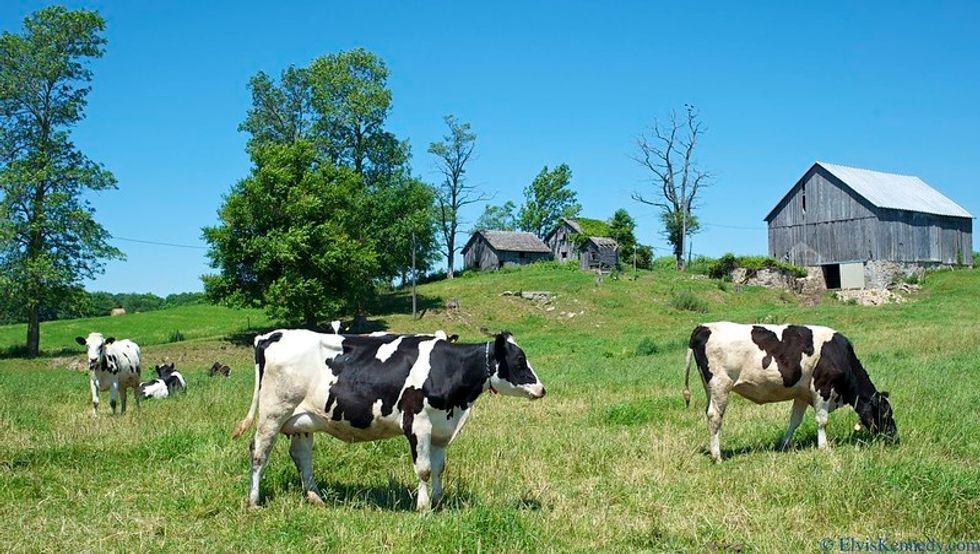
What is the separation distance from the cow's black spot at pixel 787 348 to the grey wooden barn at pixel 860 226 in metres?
→ 50.7

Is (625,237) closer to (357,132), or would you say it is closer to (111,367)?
(357,132)

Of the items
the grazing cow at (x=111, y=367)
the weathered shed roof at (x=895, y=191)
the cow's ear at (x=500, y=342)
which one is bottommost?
the grazing cow at (x=111, y=367)

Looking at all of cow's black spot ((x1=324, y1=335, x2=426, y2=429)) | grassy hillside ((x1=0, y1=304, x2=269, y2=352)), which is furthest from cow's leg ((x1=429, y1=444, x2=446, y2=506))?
grassy hillside ((x1=0, y1=304, x2=269, y2=352))

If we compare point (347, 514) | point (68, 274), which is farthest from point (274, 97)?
point (347, 514)

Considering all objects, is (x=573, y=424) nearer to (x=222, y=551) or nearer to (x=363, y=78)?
(x=222, y=551)

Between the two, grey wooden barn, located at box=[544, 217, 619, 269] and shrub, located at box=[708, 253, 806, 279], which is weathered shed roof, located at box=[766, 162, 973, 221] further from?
grey wooden barn, located at box=[544, 217, 619, 269]

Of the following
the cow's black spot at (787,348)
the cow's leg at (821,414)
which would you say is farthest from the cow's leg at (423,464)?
the cow's leg at (821,414)

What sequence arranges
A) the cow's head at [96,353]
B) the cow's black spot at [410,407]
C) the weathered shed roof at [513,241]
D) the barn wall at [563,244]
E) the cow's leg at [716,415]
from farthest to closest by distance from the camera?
the weathered shed roof at [513,241]
the barn wall at [563,244]
the cow's head at [96,353]
the cow's leg at [716,415]
the cow's black spot at [410,407]

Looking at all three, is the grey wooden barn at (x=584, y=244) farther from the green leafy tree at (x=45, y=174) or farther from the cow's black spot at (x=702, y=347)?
the cow's black spot at (x=702, y=347)

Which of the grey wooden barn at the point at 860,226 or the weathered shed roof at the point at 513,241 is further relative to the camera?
the weathered shed roof at the point at 513,241

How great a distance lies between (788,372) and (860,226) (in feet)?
170

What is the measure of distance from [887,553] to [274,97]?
188 feet

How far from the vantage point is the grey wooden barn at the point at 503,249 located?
77.8 meters

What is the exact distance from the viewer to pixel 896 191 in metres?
62.0
